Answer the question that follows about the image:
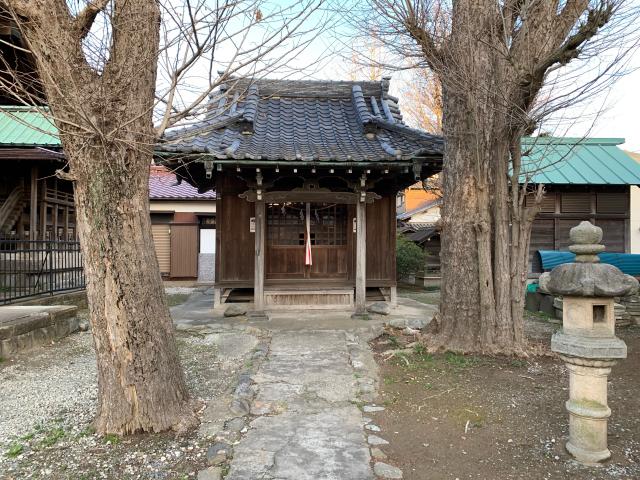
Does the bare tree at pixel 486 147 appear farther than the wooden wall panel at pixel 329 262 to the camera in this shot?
No

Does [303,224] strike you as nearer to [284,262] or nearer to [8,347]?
[284,262]

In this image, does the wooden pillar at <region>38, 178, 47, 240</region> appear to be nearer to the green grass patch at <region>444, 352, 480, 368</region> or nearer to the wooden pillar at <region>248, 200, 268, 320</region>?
the wooden pillar at <region>248, 200, 268, 320</region>

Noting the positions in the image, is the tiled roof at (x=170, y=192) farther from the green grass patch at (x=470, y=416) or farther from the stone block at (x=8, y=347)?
the green grass patch at (x=470, y=416)

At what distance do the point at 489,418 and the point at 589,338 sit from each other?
1.29m

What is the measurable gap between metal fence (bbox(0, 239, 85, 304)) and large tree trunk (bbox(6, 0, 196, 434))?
6.61m

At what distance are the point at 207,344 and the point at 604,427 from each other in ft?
18.0

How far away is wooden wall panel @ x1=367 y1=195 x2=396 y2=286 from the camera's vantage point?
10.0 metres

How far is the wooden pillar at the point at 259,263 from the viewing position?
895 cm

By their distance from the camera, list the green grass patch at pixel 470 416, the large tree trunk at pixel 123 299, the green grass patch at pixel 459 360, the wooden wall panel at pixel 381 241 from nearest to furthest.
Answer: the large tree trunk at pixel 123 299 < the green grass patch at pixel 470 416 < the green grass patch at pixel 459 360 < the wooden wall panel at pixel 381 241

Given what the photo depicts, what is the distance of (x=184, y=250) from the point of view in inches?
709

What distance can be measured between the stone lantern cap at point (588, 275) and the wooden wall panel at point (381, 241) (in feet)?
21.6

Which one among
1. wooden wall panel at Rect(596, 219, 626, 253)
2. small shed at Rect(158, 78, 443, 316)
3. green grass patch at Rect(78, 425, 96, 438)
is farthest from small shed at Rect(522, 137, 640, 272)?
green grass patch at Rect(78, 425, 96, 438)

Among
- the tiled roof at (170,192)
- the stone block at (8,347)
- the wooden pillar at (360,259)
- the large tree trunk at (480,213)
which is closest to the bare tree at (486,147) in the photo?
the large tree trunk at (480,213)

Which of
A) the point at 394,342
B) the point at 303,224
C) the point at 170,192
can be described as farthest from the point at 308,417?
the point at 170,192
